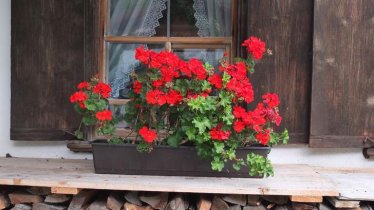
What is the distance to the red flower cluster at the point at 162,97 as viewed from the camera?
7.49 feet

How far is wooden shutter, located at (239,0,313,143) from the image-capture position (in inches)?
108

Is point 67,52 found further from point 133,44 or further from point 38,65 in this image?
point 133,44

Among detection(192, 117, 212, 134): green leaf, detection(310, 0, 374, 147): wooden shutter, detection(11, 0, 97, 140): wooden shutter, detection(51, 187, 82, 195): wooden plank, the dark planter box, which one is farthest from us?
detection(11, 0, 97, 140): wooden shutter

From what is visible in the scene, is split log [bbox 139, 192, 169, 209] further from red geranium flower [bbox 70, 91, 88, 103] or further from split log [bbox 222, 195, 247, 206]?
red geranium flower [bbox 70, 91, 88, 103]

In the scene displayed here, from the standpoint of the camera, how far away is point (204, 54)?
2.93 m

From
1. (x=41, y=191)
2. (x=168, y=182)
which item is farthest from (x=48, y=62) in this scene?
(x=168, y=182)

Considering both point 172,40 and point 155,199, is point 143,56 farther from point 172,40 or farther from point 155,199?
point 155,199

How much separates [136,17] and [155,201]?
48.7 inches

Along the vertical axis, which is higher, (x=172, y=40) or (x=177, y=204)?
(x=172, y=40)

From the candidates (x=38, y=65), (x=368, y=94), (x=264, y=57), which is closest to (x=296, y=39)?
(x=264, y=57)

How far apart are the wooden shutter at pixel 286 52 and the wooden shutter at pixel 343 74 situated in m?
0.06

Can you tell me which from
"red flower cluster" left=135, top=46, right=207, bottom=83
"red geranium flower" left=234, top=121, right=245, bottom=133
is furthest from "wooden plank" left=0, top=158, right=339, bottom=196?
"red flower cluster" left=135, top=46, right=207, bottom=83

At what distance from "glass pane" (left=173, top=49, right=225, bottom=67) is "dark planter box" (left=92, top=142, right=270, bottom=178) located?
2.46 feet

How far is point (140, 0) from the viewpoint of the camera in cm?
293
